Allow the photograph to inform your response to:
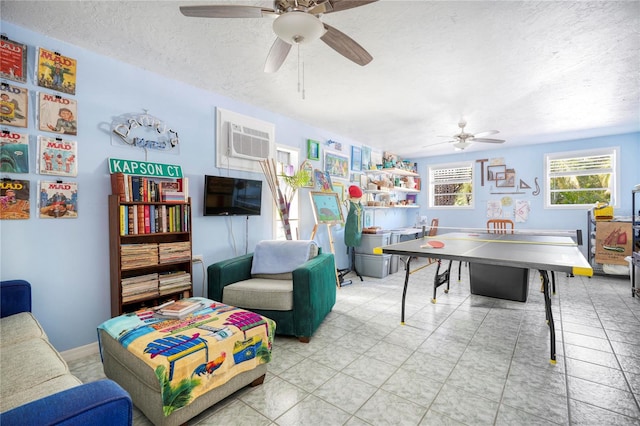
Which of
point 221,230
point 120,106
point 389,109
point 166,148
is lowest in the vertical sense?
point 221,230

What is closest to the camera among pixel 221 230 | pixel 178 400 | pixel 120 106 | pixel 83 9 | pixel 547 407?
pixel 178 400

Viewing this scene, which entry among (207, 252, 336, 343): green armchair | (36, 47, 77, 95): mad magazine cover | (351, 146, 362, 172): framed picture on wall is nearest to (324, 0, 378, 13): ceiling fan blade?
(207, 252, 336, 343): green armchair

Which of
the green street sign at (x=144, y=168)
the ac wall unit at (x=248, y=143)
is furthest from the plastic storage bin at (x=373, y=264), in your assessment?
the green street sign at (x=144, y=168)

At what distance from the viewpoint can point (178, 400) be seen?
147 cm

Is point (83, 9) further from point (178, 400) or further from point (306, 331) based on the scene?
point (306, 331)

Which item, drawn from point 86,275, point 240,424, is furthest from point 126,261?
point 240,424

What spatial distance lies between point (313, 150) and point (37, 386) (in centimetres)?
407

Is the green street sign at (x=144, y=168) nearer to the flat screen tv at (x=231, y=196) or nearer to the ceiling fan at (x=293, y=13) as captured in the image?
the flat screen tv at (x=231, y=196)

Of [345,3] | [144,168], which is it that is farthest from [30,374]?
[345,3]

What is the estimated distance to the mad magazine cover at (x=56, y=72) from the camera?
2.26 metres

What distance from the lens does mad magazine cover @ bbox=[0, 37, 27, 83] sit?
2.10 m

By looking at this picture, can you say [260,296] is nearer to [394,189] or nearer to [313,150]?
[313,150]

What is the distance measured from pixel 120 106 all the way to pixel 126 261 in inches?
56.6

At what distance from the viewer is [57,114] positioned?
7.61ft
